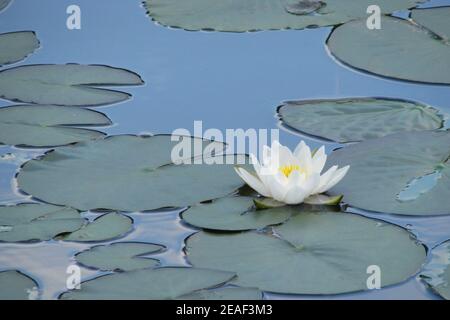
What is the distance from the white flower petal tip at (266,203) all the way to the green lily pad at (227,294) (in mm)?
398

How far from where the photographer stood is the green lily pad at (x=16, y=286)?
7.32 feet

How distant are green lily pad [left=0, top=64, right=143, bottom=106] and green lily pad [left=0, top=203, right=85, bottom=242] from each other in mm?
759

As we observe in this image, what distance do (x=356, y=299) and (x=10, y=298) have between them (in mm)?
778

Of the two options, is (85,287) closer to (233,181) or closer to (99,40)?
(233,181)

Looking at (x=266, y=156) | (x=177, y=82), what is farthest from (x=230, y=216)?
(x=177, y=82)

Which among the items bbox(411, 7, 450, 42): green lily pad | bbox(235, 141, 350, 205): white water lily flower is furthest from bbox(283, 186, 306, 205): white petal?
bbox(411, 7, 450, 42): green lily pad

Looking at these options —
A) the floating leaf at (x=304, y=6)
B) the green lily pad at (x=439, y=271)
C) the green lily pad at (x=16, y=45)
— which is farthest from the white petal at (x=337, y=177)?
the green lily pad at (x=16, y=45)

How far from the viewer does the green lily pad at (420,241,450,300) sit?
221 centimetres

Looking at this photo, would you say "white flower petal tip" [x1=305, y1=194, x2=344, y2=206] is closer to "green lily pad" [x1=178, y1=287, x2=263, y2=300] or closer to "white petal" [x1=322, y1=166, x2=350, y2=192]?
"white petal" [x1=322, y1=166, x2=350, y2=192]

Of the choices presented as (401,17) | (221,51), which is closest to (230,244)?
(221,51)

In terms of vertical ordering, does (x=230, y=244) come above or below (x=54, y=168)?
below

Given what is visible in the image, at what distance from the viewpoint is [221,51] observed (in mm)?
3727

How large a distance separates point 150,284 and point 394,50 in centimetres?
169

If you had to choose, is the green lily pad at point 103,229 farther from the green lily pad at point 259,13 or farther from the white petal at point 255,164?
the green lily pad at point 259,13
